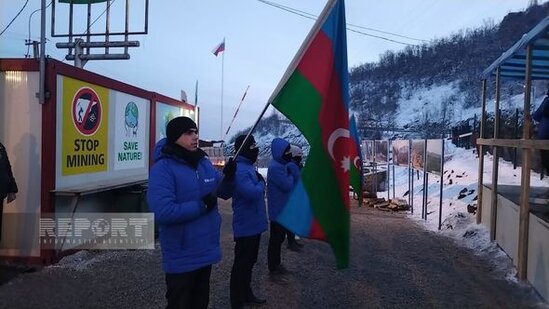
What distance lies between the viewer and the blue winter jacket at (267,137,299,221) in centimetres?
570

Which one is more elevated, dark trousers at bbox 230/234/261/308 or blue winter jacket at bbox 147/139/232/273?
blue winter jacket at bbox 147/139/232/273

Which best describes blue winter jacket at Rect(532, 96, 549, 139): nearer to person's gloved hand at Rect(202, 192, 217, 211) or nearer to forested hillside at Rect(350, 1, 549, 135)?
person's gloved hand at Rect(202, 192, 217, 211)

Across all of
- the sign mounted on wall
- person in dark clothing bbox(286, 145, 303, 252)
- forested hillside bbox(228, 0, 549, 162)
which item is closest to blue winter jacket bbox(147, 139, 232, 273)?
the sign mounted on wall

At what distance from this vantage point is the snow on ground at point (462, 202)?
7562 millimetres

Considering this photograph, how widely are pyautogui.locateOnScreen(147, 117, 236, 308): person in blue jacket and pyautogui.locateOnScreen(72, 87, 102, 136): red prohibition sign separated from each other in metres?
3.67

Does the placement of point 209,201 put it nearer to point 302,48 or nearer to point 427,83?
point 302,48

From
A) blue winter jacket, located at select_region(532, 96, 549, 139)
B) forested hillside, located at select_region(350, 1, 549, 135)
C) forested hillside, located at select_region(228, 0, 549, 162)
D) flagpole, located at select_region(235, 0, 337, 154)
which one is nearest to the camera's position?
flagpole, located at select_region(235, 0, 337, 154)

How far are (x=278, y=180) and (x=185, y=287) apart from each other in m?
2.57

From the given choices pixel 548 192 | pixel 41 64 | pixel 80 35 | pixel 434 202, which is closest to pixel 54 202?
pixel 41 64

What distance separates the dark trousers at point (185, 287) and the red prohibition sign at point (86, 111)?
401 cm

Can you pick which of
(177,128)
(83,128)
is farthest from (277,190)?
(83,128)

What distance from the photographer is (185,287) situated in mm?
3291

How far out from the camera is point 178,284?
3271 mm

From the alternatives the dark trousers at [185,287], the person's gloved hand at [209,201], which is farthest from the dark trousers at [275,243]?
the person's gloved hand at [209,201]
